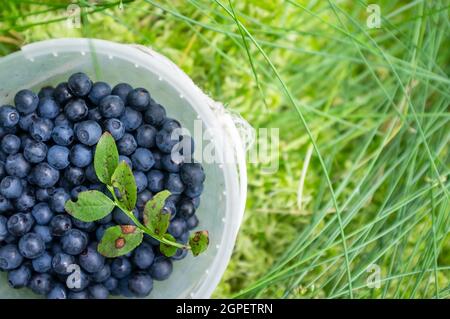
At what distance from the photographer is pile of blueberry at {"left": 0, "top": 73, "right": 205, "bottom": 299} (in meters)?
0.94

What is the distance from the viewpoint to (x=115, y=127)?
0.94 metres

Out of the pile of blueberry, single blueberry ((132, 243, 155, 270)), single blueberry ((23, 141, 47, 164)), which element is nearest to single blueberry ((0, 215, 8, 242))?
the pile of blueberry

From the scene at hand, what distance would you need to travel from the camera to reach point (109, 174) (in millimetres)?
840

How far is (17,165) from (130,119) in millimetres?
197

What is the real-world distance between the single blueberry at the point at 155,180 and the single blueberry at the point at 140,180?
13 mm

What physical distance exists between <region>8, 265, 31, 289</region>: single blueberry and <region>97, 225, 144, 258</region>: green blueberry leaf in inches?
7.2

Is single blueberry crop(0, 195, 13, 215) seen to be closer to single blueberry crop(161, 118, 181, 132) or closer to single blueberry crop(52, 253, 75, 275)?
single blueberry crop(52, 253, 75, 275)

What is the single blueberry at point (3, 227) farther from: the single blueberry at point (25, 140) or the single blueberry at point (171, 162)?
the single blueberry at point (171, 162)

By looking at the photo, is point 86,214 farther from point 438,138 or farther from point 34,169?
point 438,138

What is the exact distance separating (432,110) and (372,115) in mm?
137

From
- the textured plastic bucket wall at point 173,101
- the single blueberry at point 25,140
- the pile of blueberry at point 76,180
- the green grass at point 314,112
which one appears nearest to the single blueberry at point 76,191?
the pile of blueberry at point 76,180

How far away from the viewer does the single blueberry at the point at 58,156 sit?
0.94m

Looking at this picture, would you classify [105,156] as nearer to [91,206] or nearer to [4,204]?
[91,206]
